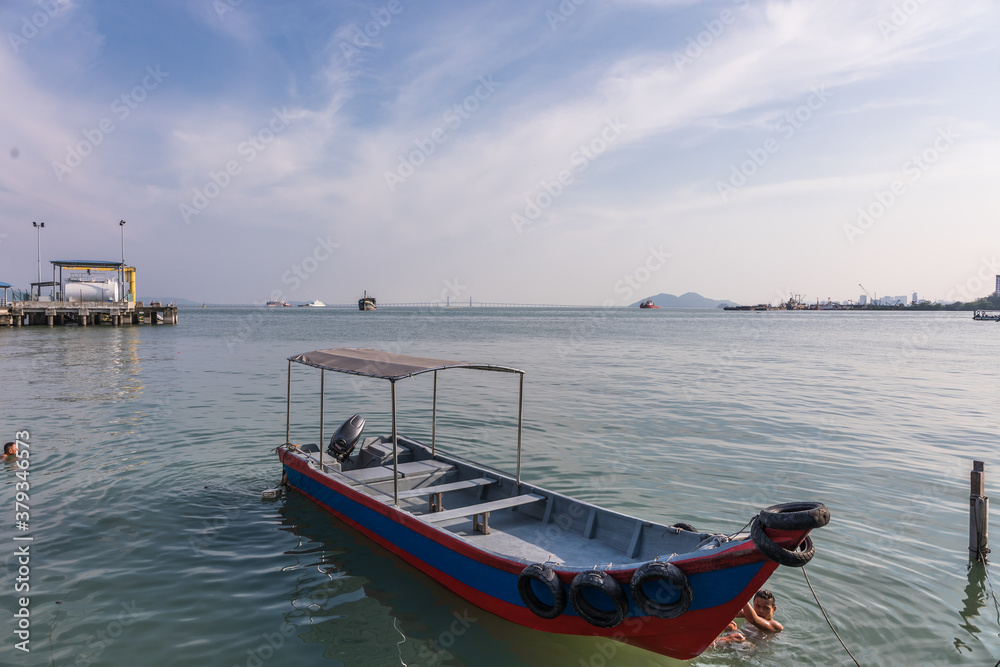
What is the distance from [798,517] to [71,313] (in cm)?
6801

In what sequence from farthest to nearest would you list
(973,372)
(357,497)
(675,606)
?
1. (973,372)
2. (357,497)
3. (675,606)

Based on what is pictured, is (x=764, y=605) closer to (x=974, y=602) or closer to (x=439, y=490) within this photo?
(x=974, y=602)

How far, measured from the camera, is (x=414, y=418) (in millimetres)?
16750

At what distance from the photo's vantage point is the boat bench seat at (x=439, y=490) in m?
7.71

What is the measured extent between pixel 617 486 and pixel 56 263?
2584 inches

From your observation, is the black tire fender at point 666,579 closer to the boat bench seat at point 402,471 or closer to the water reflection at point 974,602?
the water reflection at point 974,602

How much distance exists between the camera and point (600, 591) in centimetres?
496

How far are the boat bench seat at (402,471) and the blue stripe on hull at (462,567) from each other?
0.53 m

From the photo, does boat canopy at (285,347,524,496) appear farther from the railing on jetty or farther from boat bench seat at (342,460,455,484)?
the railing on jetty

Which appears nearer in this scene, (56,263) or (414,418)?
(414,418)

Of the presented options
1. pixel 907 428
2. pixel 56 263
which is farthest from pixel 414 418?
pixel 56 263

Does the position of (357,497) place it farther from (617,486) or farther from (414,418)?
(414,418)

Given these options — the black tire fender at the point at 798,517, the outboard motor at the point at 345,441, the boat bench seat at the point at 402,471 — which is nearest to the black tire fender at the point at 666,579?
the black tire fender at the point at 798,517

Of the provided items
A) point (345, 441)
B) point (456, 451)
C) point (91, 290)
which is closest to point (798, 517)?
point (345, 441)
